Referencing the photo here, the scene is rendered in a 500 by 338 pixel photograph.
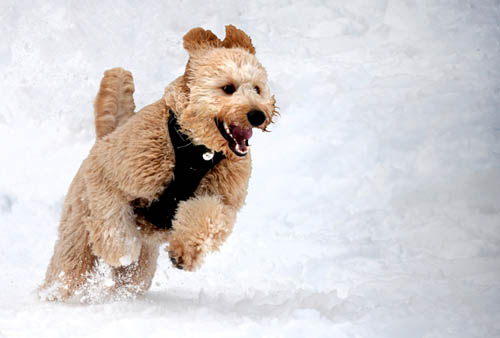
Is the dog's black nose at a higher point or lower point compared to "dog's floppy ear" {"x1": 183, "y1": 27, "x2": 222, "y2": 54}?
lower

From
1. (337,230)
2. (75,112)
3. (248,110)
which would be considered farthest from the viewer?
(75,112)

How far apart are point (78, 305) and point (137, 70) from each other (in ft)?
19.8

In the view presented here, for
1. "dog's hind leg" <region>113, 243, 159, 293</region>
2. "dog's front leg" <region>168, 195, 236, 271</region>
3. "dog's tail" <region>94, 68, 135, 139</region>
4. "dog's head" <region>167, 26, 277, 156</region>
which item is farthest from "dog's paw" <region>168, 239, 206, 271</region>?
"dog's tail" <region>94, 68, 135, 139</region>

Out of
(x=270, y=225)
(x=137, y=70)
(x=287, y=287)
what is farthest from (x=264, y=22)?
(x=287, y=287)

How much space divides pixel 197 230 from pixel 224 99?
75cm

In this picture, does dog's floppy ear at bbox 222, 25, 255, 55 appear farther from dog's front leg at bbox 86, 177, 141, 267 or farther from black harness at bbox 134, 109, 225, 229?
dog's front leg at bbox 86, 177, 141, 267

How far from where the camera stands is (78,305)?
12.8ft

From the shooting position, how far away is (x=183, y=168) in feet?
11.6

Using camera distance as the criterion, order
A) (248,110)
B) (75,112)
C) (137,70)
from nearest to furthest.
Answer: (248,110) < (75,112) < (137,70)

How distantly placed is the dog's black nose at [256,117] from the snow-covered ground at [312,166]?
1.06m

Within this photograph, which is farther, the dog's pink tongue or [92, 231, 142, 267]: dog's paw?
[92, 231, 142, 267]: dog's paw

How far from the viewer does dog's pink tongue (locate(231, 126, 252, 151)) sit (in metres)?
3.31

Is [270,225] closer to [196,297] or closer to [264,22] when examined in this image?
[196,297]

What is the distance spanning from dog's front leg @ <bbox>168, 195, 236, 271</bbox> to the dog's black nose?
2.00 ft
